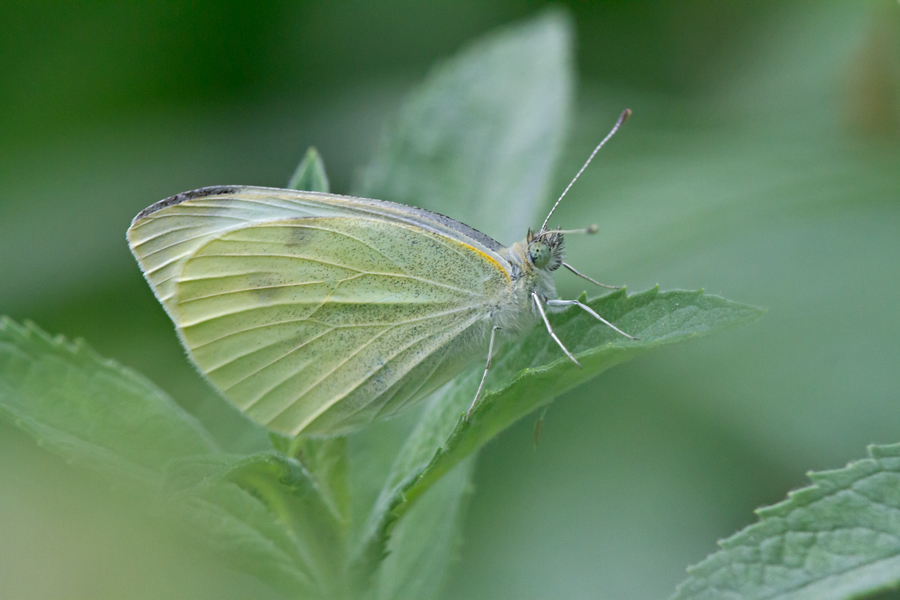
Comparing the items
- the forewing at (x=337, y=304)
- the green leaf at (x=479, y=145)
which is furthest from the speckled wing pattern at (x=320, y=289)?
the green leaf at (x=479, y=145)

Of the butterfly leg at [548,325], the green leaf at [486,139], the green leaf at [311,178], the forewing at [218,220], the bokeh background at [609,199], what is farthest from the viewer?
the bokeh background at [609,199]

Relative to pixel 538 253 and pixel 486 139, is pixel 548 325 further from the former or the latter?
pixel 486 139

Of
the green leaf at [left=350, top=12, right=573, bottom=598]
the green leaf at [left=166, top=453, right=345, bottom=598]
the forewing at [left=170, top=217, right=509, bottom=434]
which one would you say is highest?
the green leaf at [left=350, top=12, right=573, bottom=598]

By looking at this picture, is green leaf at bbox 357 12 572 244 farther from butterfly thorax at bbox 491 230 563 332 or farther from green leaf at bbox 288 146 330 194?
green leaf at bbox 288 146 330 194

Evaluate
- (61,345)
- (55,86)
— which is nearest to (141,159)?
(55,86)

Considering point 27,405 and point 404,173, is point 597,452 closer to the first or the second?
point 404,173

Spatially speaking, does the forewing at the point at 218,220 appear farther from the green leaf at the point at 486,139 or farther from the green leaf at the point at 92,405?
the green leaf at the point at 92,405

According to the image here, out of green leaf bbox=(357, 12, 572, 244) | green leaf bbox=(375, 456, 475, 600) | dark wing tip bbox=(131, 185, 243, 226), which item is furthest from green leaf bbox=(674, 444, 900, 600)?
dark wing tip bbox=(131, 185, 243, 226)
